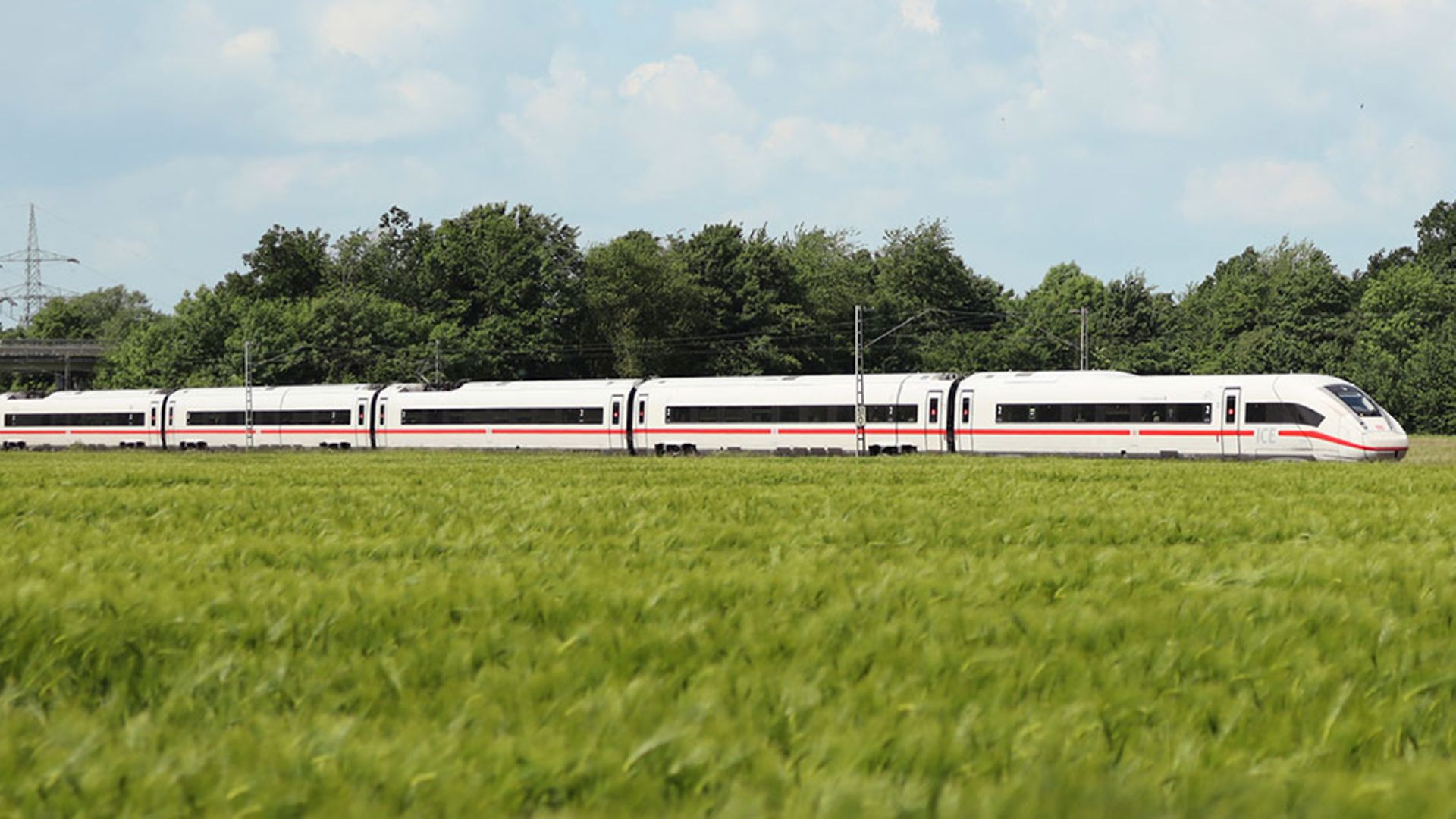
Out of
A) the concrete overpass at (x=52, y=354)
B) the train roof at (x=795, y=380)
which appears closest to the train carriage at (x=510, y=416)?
the train roof at (x=795, y=380)

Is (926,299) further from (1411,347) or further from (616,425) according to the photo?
(616,425)

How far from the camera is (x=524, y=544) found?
391 inches

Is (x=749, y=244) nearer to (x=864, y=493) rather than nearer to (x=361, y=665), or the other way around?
(x=864, y=493)

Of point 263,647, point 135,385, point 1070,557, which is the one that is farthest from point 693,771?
point 135,385

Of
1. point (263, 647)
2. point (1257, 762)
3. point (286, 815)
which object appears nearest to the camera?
point (286, 815)

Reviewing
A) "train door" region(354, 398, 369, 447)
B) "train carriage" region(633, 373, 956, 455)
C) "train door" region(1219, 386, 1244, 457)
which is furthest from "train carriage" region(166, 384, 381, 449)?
"train door" region(1219, 386, 1244, 457)

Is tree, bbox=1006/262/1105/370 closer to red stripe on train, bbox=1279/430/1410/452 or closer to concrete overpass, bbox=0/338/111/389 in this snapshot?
red stripe on train, bbox=1279/430/1410/452

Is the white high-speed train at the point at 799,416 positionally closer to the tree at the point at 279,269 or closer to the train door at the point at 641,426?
the train door at the point at 641,426

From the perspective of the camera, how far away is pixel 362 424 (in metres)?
67.2

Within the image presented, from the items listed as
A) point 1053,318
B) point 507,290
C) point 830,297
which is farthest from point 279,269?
point 1053,318

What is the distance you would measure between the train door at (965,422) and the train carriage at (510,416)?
14699mm

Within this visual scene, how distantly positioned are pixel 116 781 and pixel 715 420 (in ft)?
174

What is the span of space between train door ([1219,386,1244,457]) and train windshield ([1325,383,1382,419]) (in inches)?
108

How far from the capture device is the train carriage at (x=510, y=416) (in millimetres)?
59625
